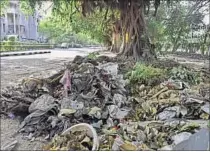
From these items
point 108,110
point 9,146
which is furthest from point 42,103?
point 9,146

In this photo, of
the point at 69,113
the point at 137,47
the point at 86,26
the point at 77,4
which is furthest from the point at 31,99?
the point at 86,26

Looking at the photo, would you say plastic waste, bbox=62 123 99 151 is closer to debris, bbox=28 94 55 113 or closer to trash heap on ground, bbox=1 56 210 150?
trash heap on ground, bbox=1 56 210 150

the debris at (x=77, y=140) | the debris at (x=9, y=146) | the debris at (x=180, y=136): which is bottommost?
the debris at (x=9, y=146)

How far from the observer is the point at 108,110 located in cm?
418

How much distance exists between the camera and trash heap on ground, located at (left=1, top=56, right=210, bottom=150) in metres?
3.08

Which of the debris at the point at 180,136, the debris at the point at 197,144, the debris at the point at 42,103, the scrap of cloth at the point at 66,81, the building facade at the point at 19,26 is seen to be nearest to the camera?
the debris at the point at 197,144

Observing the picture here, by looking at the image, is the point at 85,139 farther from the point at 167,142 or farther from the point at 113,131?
the point at 167,142

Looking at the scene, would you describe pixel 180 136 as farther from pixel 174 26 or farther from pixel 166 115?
pixel 174 26

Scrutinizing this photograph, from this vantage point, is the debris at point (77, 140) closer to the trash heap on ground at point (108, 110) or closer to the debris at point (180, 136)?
the trash heap on ground at point (108, 110)

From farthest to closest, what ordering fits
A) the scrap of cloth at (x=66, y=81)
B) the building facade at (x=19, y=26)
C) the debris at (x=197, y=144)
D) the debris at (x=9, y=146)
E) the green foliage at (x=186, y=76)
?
the building facade at (x=19, y=26) < the green foliage at (x=186, y=76) < the scrap of cloth at (x=66, y=81) < the debris at (x=9, y=146) < the debris at (x=197, y=144)

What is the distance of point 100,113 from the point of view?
159 inches

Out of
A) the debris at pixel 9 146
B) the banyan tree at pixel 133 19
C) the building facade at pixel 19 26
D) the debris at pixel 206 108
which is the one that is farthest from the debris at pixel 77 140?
the building facade at pixel 19 26

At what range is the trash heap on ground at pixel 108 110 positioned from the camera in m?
3.08

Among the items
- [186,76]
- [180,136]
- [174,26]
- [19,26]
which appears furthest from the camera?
[19,26]
